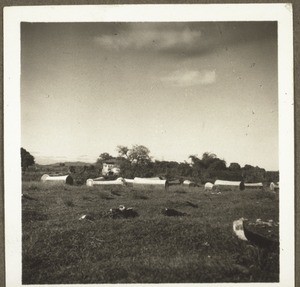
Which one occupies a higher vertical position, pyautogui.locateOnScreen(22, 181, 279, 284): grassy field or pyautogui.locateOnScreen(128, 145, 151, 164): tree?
pyautogui.locateOnScreen(128, 145, 151, 164): tree

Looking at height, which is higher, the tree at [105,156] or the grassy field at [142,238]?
the tree at [105,156]

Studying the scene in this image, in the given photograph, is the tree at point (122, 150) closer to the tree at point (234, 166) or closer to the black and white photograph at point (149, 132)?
the black and white photograph at point (149, 132)

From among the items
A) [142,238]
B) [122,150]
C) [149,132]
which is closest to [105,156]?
[122,150]

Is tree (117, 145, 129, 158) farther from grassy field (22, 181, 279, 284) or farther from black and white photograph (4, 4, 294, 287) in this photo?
grassy field (22, 181, 279, 284)

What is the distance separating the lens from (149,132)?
1.47m

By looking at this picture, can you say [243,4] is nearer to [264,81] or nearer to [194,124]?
[264,81]

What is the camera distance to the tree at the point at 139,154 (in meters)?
1.45

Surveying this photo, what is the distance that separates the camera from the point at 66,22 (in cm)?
146

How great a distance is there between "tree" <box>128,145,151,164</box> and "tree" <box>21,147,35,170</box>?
0.31 meters

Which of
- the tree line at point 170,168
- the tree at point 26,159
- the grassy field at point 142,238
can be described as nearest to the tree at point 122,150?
the tree line at point 170,168

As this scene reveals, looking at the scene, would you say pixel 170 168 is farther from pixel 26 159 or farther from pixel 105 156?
pixel 26 159

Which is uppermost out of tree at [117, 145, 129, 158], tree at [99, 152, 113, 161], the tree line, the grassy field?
tree at [117, 145, 129, 158]

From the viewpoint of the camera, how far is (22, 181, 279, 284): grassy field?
1.44m

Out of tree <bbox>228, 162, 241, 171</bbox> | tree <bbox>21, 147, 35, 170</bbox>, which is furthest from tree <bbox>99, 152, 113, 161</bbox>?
tree <bbox>228, 162, 241, 171</bbox>
